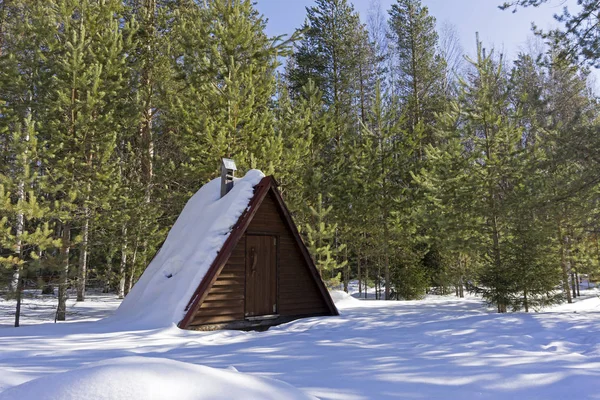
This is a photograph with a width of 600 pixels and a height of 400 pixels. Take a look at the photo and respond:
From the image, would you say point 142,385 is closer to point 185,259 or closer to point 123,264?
point 185,259

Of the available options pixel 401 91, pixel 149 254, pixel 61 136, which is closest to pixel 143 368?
pixel 61 136

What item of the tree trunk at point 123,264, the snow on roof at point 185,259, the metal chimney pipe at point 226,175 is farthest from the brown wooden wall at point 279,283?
the tree trunk at point 123,264

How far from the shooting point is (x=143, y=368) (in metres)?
2.49

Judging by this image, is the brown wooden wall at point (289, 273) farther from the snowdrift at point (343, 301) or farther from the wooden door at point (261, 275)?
the snowdrift at point (343, 301)

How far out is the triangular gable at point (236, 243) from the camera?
766cm

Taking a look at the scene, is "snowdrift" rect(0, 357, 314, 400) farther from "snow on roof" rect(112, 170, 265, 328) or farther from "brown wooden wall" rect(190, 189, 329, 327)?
"brown wooden wall" rect(190, 189, 329, 327)

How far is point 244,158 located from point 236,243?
5308mm

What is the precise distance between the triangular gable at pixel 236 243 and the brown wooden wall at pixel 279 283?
0.13 m

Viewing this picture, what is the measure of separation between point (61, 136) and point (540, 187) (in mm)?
13929

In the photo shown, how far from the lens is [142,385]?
2.23m

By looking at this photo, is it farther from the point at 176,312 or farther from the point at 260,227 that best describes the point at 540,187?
the point at 176,312

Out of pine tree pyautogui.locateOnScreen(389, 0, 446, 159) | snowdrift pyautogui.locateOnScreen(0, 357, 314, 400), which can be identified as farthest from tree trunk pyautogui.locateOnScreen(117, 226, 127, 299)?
pine tree pyautogui.locateOnScreen(389, 0, 446, 159)

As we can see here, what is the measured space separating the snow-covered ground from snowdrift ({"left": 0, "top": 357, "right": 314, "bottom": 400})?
5 cm

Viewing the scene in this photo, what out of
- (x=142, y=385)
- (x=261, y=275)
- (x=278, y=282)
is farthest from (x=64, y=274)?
(x=142, y=385)
